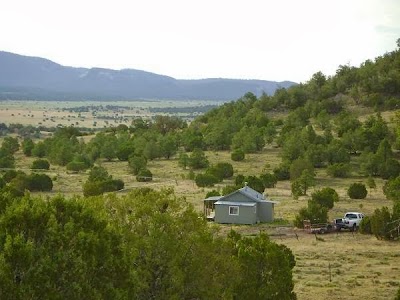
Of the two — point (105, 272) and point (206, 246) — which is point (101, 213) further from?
point (206, 246)

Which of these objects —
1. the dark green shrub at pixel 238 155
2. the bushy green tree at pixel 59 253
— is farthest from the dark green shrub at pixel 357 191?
the bushy green tree at pixel 59 253

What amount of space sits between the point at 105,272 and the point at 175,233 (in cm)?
267

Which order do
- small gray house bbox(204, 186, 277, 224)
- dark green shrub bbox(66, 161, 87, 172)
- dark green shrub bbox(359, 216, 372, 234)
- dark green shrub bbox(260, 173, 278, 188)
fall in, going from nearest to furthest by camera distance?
dark green shrub bbox(359, 216, 372, 234) < small gray house bbox(204, 186, 277, 224) < dark green shrub bbox(260, 173, 278, 188) < dark green shrub bbox(66, 161, 87, 172)

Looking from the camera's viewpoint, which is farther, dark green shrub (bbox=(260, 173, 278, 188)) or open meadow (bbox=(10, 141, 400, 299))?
dark green shrub (bbox=(260, 173, 278, 188))

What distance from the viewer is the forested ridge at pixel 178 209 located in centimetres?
1208

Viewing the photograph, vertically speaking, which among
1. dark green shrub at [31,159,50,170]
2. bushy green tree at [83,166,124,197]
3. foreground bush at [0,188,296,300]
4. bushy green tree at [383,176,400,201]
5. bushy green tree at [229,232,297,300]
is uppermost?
foreground bush at [0,188,296,300]

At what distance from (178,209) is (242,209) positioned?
24625 millimetres

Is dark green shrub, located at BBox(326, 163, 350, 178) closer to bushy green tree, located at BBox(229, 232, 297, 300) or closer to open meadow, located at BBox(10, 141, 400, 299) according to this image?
open meadow, located at BBox(10, 141, 400, 299)

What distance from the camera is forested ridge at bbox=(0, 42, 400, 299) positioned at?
39.6ft

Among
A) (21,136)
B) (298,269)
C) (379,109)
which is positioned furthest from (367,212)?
(21,136)

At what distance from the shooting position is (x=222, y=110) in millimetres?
101812

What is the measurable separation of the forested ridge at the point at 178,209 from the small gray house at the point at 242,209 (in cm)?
315

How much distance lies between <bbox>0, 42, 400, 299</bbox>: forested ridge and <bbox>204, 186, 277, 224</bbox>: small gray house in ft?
10.3

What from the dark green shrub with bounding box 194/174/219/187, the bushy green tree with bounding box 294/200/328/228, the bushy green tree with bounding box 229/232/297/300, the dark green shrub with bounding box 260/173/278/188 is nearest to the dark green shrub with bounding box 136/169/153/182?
the dark green shrub with bounding box 194/174/219/187
